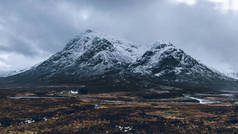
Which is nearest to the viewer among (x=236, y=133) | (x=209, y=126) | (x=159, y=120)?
(x=236, y=133)

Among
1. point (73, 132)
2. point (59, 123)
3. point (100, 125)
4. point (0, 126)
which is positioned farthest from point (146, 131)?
point (0, 126)

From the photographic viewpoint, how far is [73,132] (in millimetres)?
54125

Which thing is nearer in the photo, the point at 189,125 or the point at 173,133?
the point at 173,133

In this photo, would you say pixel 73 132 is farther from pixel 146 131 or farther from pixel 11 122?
pixel 11 122

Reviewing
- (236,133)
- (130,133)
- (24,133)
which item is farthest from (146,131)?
(24,133)

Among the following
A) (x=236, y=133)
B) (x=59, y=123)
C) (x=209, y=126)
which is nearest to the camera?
(x=236, y=133)

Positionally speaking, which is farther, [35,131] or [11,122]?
[11,122]

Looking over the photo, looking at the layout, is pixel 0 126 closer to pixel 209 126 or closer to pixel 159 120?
pixel 159 120

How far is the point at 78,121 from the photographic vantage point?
218ft

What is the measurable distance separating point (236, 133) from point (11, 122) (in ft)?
217

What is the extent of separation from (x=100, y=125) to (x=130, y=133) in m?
11.4

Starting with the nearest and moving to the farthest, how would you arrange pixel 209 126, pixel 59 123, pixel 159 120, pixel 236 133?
pixel 236 133 → pixel 209 126 → pixel 59 123 → pixel 159 120

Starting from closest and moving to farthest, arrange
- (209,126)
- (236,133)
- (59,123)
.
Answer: (236,133), (209,126), (59,123)

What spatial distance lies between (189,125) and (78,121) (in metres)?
34.0
